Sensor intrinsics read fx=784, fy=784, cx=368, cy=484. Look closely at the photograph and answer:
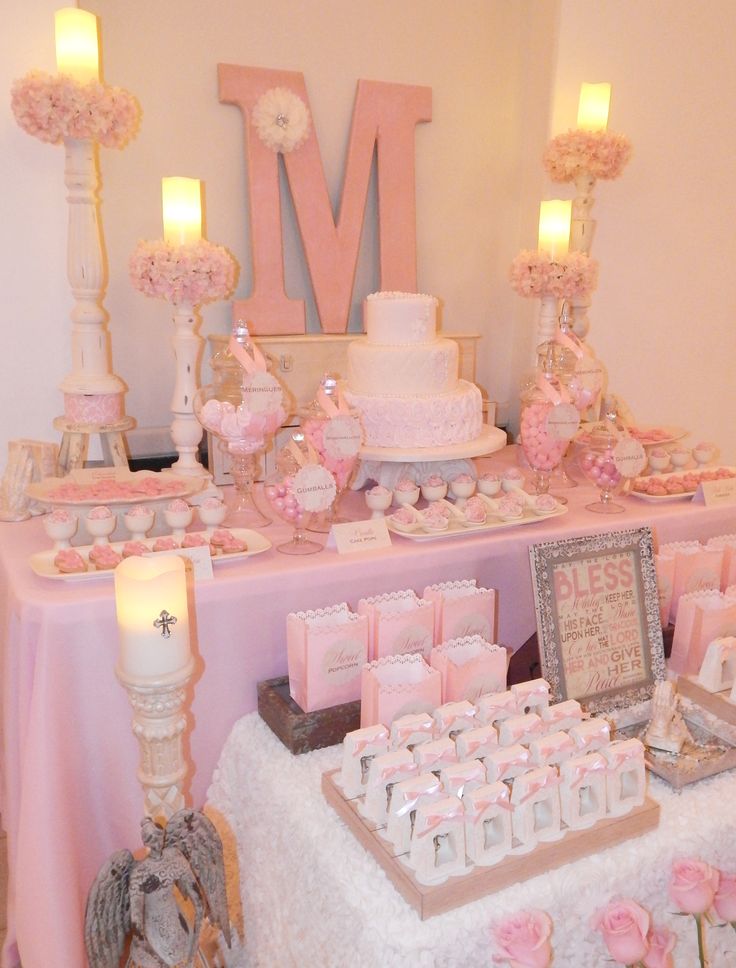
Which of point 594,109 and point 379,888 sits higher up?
point 594,109

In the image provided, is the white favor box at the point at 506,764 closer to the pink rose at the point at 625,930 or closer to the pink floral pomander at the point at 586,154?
the pink rose at the point at 625,930

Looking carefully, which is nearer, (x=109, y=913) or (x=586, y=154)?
(x=109, y=913)

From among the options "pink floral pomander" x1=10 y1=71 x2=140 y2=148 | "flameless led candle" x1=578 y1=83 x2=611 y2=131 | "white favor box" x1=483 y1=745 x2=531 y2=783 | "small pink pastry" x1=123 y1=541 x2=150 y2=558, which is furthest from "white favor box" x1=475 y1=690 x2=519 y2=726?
"flameless led candle" x1=578 y1=83 x2=611 y2=131

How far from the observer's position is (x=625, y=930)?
0.96 m

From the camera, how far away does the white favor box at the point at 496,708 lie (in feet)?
3.94

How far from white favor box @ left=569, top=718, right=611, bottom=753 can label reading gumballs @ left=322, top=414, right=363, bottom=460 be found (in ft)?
2.44

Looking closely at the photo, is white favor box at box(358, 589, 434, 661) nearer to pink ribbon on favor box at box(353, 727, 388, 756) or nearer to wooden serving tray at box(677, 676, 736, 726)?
pink ribbon on favor box at box(353, 727, 388, 756)

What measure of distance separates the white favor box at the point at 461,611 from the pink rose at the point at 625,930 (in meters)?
0.53

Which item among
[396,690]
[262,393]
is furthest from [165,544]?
[396,690]

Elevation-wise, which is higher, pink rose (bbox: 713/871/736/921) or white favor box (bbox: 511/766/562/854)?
white favor box (bbox: 511/766/562/854)

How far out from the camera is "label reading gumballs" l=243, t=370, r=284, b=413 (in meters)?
1.66

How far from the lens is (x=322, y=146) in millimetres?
2971

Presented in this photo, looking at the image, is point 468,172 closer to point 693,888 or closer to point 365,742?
point 365,742

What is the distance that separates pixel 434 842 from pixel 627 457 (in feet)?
3.67
